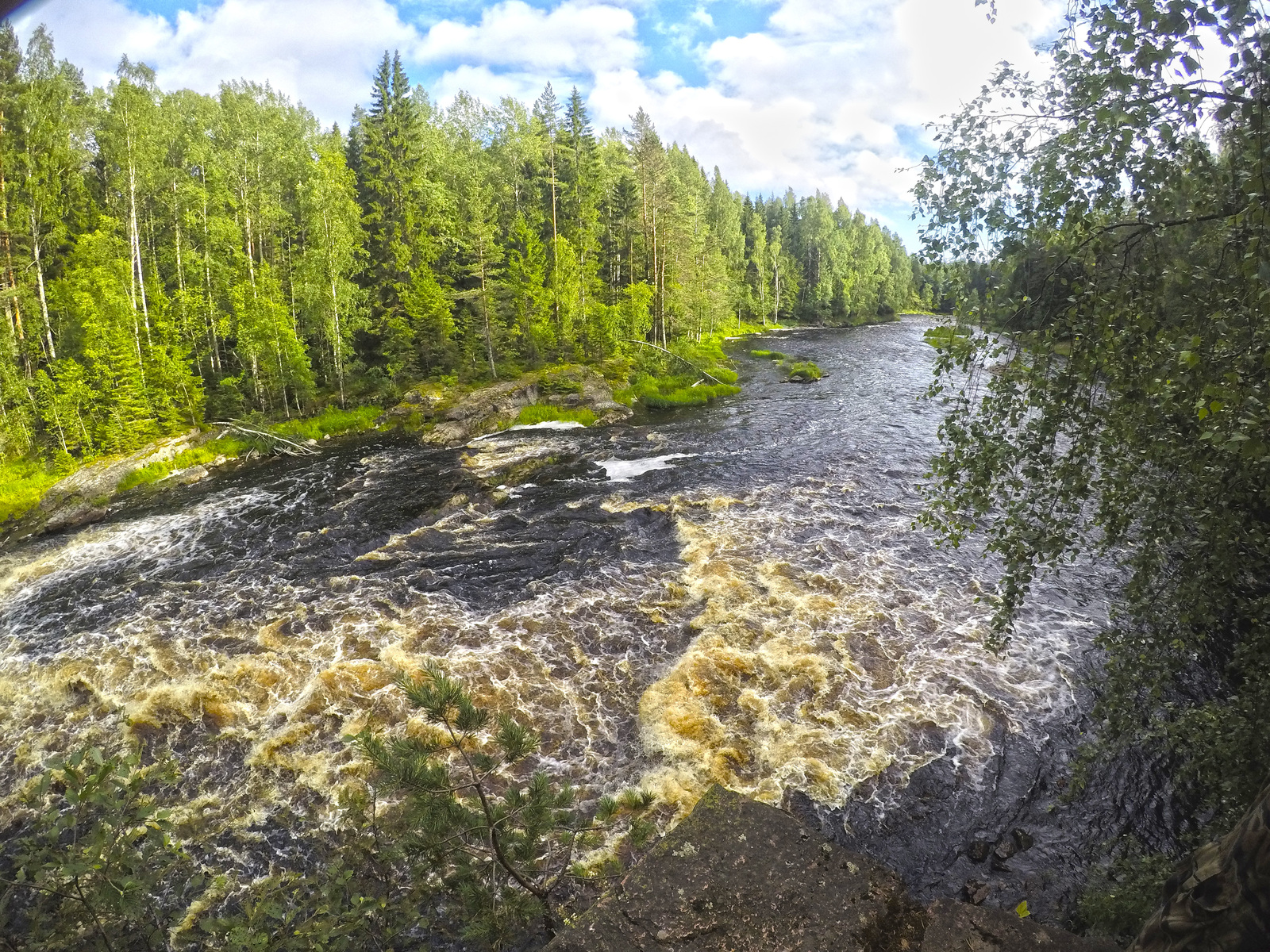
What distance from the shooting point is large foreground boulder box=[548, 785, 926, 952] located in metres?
3.84

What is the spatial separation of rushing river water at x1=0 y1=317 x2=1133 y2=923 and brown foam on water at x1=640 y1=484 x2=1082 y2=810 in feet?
0.16

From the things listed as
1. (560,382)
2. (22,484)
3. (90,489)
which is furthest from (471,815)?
(560,382)

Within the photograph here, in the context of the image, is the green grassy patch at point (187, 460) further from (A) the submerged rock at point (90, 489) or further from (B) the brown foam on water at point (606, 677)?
(B) the brown foam on water at point (606, 677)

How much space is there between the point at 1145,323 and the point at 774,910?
4.40 meters

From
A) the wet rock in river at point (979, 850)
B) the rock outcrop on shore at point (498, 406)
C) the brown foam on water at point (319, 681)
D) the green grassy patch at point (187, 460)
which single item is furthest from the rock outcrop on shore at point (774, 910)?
the green grassy patch at point (187, 460)

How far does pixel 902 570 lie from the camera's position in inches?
576

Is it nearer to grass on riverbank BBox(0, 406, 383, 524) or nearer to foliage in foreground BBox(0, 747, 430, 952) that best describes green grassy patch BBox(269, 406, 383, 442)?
grass on riverbank BBox(0, 406, 383, 524)

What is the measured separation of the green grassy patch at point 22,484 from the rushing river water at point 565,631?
306 centimetres

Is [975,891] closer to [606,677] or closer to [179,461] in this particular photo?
[606,677]

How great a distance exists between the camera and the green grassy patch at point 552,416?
32.4 meters

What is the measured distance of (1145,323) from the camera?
3.63 m

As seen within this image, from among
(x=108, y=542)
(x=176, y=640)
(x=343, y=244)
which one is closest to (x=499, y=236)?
(x=343, y=244)

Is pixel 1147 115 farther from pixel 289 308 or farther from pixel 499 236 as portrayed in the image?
pixel 499 236

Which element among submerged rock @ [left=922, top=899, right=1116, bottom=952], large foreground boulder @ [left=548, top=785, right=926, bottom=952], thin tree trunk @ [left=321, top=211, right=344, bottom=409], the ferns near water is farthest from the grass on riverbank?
submerged rock @ [left=922, top=899, right=1116, bottom=952]
